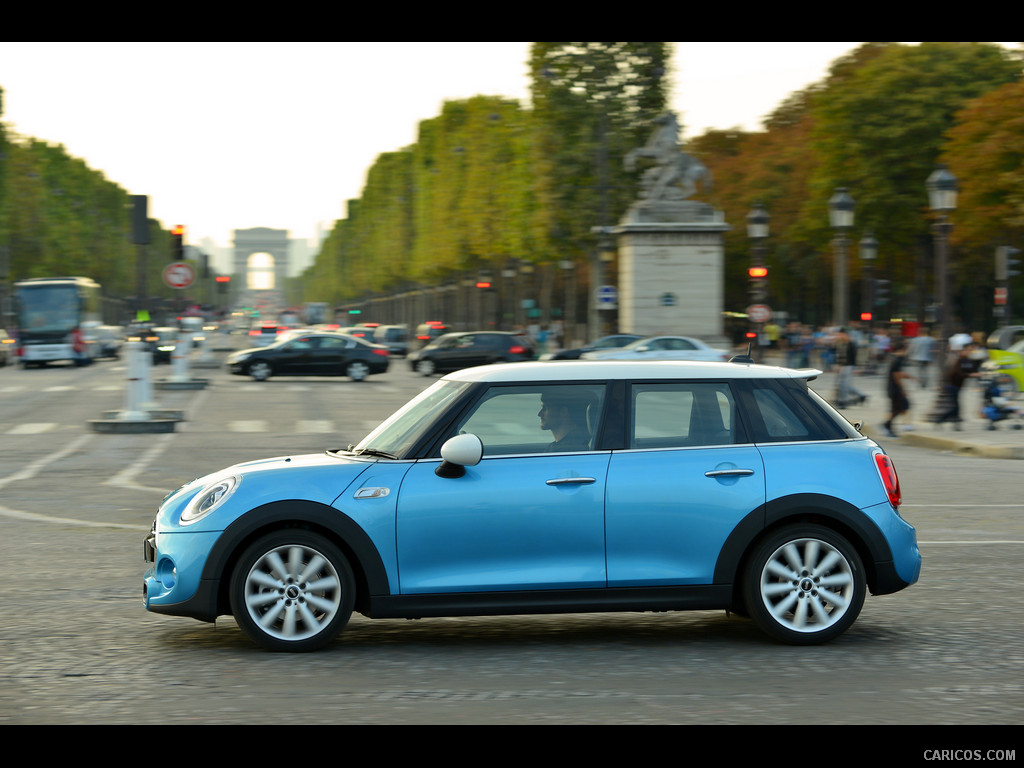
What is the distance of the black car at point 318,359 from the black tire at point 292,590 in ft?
120

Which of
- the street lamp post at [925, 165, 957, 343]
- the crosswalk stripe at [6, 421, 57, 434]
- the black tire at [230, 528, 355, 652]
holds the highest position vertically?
the street lamp post at [925, 165, 957, 343]

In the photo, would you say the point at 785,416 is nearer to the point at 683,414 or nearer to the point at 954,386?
the point at 683,414

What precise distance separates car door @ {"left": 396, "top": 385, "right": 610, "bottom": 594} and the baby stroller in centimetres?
1900

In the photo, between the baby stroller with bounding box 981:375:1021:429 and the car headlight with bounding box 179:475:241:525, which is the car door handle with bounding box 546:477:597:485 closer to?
the car headlight with bounding box 179:475:241:525

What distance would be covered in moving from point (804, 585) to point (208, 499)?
10.0 feet

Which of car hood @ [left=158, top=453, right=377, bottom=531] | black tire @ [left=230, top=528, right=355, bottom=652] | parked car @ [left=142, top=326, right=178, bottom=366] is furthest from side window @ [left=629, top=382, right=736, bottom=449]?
parked car @ [left=142, top=326, right=178, bottom=366]

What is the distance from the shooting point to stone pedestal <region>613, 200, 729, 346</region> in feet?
149

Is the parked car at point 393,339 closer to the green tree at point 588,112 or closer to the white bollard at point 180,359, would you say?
the green tree at point 588,112

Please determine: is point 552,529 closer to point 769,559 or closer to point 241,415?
point 769,559

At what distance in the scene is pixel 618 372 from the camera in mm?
7242

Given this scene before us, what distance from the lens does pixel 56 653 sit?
691cm

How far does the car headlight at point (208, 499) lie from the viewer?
6895 millimetres

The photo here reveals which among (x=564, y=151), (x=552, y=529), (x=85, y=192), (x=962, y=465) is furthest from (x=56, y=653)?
(x=85, y=192)

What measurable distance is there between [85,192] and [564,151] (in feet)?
223
